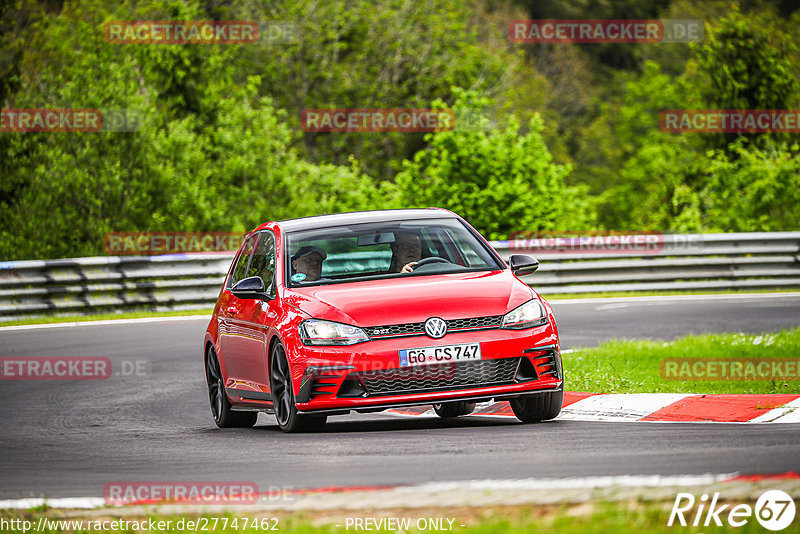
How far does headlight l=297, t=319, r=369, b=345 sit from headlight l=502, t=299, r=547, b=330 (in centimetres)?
96

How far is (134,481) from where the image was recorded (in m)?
7.45

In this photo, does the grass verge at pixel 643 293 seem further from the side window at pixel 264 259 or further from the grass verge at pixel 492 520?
the grass verge at pixel 492 520

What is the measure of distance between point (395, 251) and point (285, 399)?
1.54 m

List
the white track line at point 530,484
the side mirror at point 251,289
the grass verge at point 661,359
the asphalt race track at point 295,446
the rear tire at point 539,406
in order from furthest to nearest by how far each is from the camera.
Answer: the grass verge at point 661,359 < the side mirror at point 251,289 < the rear tire at point 539,406 < the asphalt race track at point 295,446 < the white track line at point 530,484

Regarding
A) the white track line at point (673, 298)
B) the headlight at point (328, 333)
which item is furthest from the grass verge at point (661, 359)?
the white track line at point (673, 298)

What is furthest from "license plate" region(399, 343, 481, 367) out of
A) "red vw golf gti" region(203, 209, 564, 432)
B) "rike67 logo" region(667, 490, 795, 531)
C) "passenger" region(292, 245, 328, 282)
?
"rike67 logo" region(667, 490, 795, 531)

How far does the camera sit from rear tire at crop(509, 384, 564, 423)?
9523mm

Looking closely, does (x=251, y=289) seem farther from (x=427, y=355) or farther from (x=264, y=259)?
(x=427, y=355)

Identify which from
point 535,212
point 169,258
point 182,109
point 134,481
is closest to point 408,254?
→ point 134,481

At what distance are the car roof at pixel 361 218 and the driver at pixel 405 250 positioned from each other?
19 cm

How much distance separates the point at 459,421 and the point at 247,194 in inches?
966

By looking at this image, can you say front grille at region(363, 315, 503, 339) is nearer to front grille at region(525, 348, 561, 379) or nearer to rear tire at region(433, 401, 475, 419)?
front grille at region(525, 348, 561, 379)

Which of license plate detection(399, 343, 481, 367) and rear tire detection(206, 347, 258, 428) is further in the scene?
rear tire detection(206, 347, 258, 428)

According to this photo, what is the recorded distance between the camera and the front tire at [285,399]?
9.27 meters
